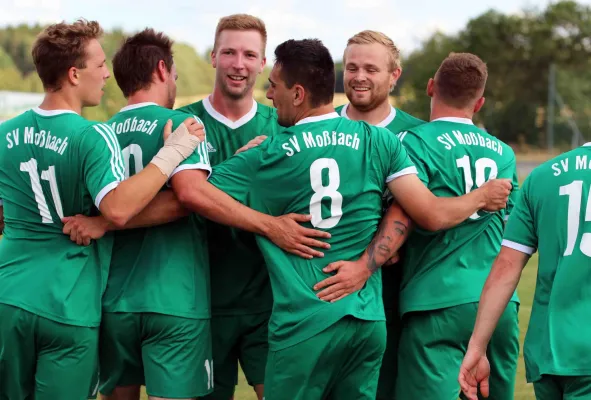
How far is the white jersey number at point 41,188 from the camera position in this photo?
15.4ft

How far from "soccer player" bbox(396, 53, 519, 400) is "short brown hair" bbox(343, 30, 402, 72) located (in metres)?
0.39

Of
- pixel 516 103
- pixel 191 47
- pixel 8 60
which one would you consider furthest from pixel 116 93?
pixel 191 47

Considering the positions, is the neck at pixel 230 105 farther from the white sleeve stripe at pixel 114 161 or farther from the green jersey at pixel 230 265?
the white sleeve stripe at pixel 114 161

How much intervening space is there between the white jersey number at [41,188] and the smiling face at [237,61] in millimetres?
1421

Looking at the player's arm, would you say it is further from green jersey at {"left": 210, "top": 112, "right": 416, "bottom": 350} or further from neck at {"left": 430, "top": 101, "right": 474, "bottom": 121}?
neck at {"left": 430, "top": 101, "right": 474, "bottom": 121}

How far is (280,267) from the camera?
→ 472 centimetres

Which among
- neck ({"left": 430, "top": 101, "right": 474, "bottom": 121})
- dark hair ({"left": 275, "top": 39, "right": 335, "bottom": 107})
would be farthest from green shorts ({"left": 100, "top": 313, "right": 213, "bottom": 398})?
neck ({"left": 430, "top": 101, "right": 474, "bottom": 121})

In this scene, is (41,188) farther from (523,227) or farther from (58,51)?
(523,227)

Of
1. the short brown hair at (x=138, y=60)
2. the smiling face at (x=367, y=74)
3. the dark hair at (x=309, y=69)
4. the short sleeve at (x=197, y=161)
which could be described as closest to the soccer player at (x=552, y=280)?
the dark hair at (x=309, y=69)

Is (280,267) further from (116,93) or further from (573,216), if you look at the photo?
(116,93)

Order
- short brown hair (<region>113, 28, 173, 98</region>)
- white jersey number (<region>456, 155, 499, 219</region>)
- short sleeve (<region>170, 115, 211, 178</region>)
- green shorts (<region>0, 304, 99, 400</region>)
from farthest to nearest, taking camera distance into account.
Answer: white jersey number (<region>456, 155, 499, 219</region>) < short brown hair (<region>113, 28, 173, 98</region>) < short sleeve (<region>170, 115, 211, 178</region>) < green shorts (<region>0, 304, 99, 400</region>)

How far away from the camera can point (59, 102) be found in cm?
485

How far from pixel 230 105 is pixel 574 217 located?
8.53ft

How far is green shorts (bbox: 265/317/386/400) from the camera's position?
4598 mm
